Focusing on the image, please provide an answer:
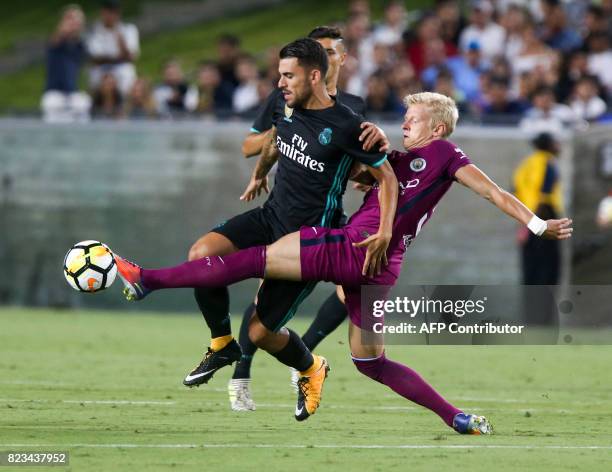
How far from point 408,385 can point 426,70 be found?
1151 centimetres

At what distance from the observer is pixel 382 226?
8164mm

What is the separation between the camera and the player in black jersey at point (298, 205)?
8.35m

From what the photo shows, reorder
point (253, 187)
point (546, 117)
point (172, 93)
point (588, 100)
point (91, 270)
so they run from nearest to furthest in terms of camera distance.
Answer: point (91, 270) → point (253, 187) → point (546, 117) → point (588, 100) → point (172, 93)

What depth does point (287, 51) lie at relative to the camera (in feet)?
27.6

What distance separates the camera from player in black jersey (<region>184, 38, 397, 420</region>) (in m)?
8.35

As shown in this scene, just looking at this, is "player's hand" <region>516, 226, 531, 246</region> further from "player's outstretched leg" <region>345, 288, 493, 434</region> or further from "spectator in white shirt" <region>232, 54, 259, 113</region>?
"player's outstretched leg" <region>345, 288, 493, 434</region>

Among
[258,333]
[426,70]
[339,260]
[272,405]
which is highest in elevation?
[426,70]

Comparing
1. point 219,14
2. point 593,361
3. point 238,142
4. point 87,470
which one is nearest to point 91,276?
point 87,470

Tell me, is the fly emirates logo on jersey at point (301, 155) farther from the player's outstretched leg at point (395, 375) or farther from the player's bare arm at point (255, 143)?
Result: the player's outstretched leg at point (395, 375)

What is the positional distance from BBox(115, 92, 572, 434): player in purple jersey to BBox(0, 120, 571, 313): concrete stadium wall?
28.8 feet

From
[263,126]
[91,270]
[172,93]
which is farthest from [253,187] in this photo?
[172,93]

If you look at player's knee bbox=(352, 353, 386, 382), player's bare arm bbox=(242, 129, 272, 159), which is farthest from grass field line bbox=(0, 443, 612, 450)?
player's bare arm bbox=(242, 129, 272, 159)

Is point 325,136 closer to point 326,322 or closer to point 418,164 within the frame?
point 418,164

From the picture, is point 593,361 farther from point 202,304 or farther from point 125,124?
point 125,124
